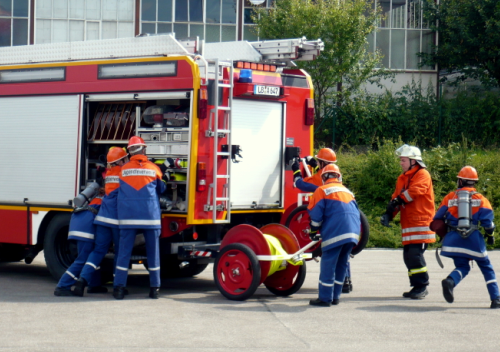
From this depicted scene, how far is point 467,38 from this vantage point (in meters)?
26.1

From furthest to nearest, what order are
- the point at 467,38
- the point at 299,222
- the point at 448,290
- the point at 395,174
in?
the point at 467,38 → the point at 395,174 → the point at 299,222 → the point at 448,290

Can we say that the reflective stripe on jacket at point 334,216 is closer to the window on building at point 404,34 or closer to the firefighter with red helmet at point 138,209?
the firefighter with red helmet at point 138,209

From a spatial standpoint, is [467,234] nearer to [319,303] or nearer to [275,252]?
[319,303]

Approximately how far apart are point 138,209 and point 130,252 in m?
0.53

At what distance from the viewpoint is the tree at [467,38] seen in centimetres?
2544

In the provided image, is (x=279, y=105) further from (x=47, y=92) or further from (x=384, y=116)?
(x=384, y=116)

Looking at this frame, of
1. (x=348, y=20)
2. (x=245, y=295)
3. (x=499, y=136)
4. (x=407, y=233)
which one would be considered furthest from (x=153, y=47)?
(x=499, y=136)

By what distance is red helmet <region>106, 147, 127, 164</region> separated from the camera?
9389mm

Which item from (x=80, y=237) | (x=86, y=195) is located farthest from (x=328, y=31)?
(x=80, y=237)

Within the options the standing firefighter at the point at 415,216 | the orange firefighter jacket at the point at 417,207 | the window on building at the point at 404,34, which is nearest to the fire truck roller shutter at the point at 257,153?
the standing firefighter at the point at 415,216

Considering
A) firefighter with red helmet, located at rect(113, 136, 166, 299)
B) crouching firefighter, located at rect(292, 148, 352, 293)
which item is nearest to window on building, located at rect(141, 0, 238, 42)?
crouching firefighter, located at rect(292, 148, 352, 293)

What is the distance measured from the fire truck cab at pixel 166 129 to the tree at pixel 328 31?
1247 cm

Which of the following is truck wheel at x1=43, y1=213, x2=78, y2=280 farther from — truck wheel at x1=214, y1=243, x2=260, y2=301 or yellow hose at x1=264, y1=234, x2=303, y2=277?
yellow hose at x1=264, y1=234, x2=303, y2=277

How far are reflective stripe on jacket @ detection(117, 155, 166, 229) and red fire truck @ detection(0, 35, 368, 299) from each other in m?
0.43
